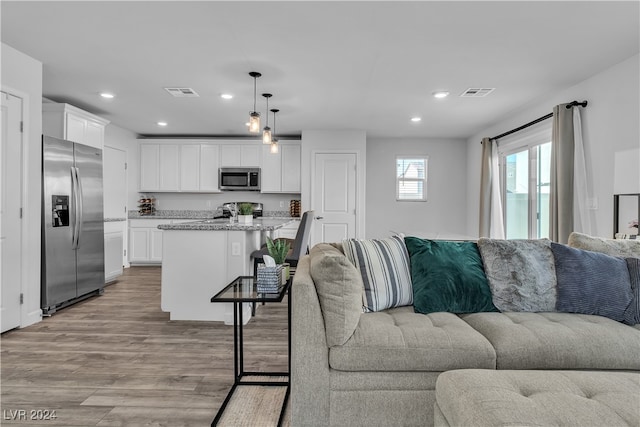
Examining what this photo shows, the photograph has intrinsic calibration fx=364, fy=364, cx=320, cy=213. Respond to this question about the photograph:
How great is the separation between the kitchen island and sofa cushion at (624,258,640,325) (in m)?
2.67

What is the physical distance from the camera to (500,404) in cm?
111

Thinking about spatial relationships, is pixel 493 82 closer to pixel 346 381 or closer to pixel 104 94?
pixel 346 381

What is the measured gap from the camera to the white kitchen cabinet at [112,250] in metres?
5.03

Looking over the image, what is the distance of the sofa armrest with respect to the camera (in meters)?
1.67

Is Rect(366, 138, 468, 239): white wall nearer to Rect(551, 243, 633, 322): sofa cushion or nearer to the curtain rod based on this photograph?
the curtain rod

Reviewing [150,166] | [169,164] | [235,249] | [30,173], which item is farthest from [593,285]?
[150,166]

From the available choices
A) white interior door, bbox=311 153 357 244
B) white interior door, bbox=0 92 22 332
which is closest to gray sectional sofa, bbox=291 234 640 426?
white interior door, bbox=0 92 22 332

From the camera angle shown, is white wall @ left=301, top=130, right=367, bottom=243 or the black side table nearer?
the black side table

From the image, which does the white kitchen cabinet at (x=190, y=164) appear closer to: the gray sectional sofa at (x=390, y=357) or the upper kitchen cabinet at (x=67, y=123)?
the upper kitchen cabinet at (x=67, y=123)

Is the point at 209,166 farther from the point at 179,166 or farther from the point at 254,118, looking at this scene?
the point at 254,118

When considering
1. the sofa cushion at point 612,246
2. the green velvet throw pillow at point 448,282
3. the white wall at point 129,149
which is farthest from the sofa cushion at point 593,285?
the white wall at point 129,149

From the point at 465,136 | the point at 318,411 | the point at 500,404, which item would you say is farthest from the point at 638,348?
the point at 465,136

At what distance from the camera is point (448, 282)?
213 centimetres

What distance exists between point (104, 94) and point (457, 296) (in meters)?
4.53
